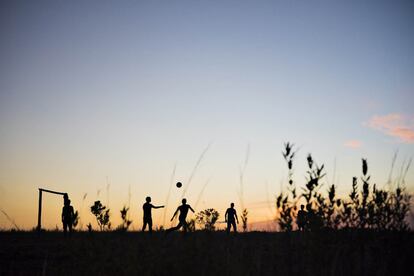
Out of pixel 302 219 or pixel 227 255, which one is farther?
pixel 227 255

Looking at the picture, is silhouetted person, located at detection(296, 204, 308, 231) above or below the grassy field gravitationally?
above

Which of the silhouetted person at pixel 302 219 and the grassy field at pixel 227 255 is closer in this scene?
the grassy field at pixel 227 255

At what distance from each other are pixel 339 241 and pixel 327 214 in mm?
539

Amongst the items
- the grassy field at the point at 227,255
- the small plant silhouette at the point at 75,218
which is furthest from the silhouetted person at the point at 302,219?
the small plant silhouette at the point at 75,218

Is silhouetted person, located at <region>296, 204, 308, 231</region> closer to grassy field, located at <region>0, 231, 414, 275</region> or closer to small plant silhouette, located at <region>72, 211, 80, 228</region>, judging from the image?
grassy field, located at <region>0, 231, 414, 275</region>

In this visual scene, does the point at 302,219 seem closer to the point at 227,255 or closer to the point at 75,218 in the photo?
the point at 227,255

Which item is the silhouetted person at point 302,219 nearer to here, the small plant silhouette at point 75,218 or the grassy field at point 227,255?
the grassy field at point 227,255

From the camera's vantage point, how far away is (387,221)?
282 inches

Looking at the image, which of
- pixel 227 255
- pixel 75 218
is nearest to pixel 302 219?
pixel 227 255

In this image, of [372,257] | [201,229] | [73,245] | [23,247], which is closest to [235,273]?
[201,229]

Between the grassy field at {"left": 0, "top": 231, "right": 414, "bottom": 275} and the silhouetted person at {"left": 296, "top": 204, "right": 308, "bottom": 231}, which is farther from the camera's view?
the silhouetted person at {"left": 296, "top": 204, "right": 308, "bottom": 231}

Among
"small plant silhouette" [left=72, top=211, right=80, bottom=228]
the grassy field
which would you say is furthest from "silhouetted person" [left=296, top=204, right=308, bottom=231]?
"small plant silhouette" [left=72, top=211, right=80, bottom=228]

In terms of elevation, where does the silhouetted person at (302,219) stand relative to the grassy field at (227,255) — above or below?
above

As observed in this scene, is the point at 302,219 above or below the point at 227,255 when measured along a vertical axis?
above
